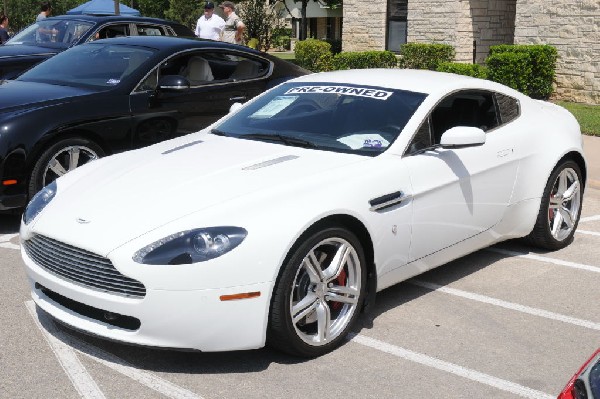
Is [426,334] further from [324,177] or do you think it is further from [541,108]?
[541,108]

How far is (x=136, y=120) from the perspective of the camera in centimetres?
743

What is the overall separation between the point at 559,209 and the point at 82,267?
12.8 ft

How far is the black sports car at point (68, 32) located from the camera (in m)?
10.5

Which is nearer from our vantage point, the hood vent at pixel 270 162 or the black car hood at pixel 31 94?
the hood vent at pixel 270 162

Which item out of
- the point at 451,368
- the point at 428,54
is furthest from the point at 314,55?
the point at 451,368

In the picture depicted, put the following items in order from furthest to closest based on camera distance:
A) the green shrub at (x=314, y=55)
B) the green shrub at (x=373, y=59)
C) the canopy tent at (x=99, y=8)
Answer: the canopy tent at (x=99, y=8) → the green shrub at (x=314, y=55) → the green shrub at (x=373, y=59)

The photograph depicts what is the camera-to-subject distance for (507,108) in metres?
6.04

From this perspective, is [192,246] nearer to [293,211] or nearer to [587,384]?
[293,211]

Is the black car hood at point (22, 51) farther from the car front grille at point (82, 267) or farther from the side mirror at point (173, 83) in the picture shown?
the car front grille at point (82, 267)

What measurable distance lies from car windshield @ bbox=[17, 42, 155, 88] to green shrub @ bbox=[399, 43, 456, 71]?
401 inches

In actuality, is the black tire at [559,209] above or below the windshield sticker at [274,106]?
below

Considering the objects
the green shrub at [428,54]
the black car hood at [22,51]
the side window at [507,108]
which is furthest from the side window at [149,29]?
Result: the green shrub at [428,54]

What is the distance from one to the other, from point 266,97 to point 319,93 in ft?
1.58

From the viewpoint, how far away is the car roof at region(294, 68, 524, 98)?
5484 mm
